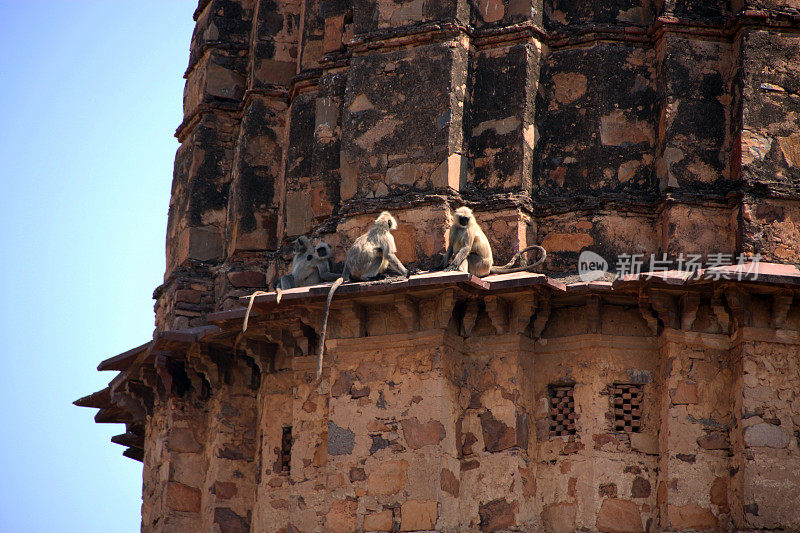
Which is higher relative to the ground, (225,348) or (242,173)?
(242,173)

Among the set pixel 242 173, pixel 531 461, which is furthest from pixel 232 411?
pixel 531 461

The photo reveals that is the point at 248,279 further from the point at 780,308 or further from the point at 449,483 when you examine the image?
the point at 780,308

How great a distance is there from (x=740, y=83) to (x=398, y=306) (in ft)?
15.2

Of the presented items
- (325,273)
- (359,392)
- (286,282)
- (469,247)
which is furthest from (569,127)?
(359,392)

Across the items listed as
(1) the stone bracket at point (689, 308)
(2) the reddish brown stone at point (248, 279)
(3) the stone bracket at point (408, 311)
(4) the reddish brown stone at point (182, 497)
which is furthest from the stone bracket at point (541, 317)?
(4) the reddish brown stone at point (182, 497)

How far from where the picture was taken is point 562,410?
50.7 ft

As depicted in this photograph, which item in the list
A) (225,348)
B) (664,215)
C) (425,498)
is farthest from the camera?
(225,348)

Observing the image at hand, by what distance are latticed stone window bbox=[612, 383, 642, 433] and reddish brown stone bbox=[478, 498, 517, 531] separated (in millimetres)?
1454

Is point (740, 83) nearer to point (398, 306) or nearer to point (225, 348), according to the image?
point (398, 306)

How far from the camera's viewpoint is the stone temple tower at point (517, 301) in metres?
14.9

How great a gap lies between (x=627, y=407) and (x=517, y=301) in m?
1.64

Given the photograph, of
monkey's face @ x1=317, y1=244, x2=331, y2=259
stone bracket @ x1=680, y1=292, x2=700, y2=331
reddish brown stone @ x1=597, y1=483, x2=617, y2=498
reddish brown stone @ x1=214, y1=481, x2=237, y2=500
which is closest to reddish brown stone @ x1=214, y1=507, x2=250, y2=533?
reddish brown stone @ x1=214, y1=481, x2=237, y2=500

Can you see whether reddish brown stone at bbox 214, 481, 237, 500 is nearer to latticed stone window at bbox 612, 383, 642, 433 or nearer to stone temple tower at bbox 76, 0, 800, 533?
stone temple tower at bbox 76, 0, 800, 533

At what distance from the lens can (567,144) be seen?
16.5m
